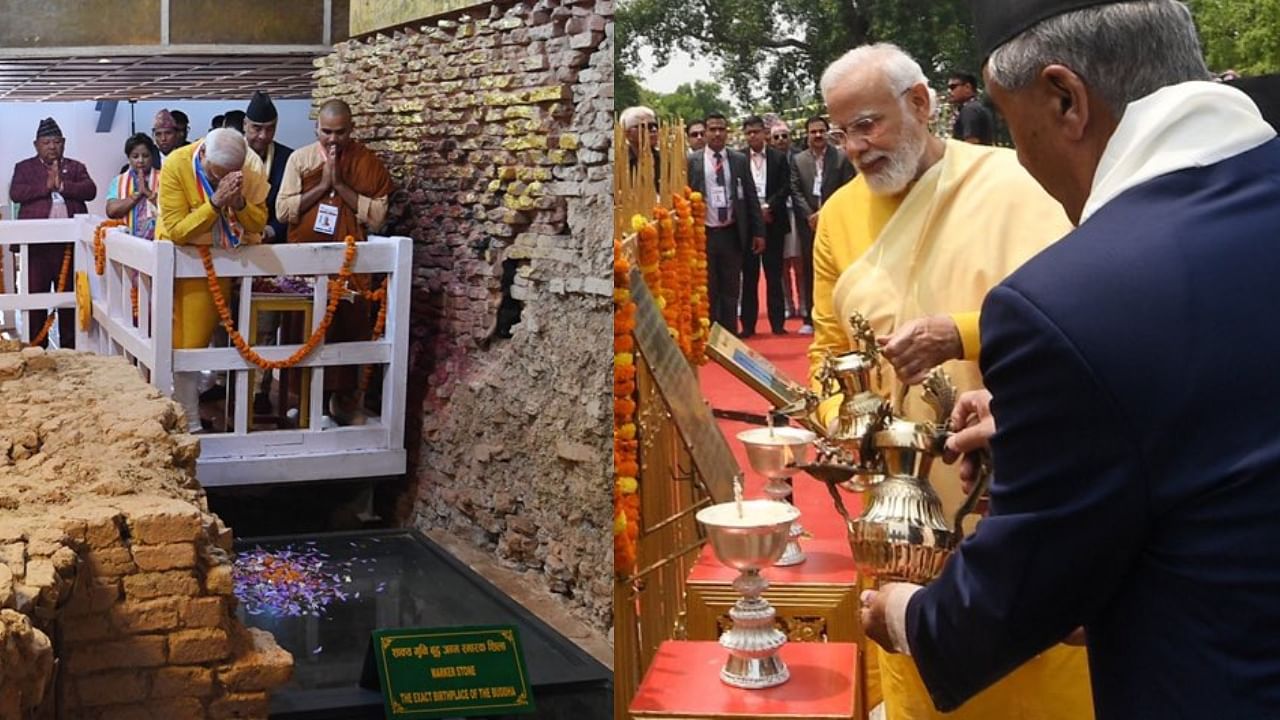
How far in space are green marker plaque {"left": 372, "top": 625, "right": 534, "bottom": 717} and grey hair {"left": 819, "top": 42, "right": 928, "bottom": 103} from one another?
1317mm

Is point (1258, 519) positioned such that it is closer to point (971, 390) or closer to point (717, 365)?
point (971, 390)

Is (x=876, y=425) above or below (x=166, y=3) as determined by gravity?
below

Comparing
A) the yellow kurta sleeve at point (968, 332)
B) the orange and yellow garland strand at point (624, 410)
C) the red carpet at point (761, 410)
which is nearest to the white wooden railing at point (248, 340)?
the orange and yellow garland strand at point (624, 410)

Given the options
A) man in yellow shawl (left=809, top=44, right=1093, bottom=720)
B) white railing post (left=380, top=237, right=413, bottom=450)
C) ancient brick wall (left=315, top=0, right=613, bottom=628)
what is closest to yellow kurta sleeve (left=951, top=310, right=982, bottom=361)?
man in yellow shawl (left=809, top=44, right=1093, bottom=720)

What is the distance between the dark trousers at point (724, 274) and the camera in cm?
200

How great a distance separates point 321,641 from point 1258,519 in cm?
190

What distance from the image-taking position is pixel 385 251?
268cm

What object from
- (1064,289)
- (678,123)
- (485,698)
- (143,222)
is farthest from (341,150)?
(1064,289)

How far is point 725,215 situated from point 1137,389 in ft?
3.04

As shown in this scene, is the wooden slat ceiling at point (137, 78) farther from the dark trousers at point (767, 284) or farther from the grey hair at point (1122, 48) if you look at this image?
the grey hair at point (1122, 48)

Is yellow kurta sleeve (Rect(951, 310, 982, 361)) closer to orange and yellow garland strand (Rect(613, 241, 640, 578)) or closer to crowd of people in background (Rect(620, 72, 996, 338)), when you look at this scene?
crowd of people in background (Rect(620, 72, 996, 338))

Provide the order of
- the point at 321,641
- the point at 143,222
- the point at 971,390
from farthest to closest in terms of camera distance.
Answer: the point at 321,641 < the point at 143,222 < the point at 971,390

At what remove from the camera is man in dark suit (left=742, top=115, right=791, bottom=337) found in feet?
6.27

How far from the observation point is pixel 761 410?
80.3 inches
